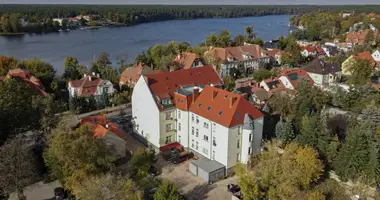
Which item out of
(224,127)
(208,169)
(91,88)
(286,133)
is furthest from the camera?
(91,88)

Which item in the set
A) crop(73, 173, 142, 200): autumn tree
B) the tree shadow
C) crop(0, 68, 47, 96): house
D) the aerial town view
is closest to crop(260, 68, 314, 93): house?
the aerial town view

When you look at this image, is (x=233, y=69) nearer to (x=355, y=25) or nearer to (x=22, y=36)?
(x=355, y=25)

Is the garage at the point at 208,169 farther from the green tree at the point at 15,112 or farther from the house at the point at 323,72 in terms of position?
the house at the point at 323,72

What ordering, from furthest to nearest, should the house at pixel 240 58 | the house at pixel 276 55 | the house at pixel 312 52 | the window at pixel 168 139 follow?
the house at pixel 312 52 < the house at pixel 276 55 < the house at pixel 240 58 < the window at pixel 168 139

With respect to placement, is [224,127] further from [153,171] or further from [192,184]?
[153,171]

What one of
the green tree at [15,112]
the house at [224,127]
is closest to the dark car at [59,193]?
the green tree at [15,112]

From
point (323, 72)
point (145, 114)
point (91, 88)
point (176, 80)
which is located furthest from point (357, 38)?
point (145, 114)

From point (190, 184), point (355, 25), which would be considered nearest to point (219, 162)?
point (190, 184)
